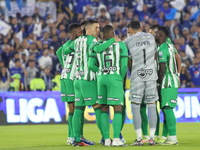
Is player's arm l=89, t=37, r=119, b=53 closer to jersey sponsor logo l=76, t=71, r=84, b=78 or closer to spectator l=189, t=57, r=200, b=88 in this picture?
jersey sponsor logo l=76, t=71, r=84, b=78

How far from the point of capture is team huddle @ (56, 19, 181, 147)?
291 inches

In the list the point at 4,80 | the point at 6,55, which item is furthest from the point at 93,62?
the point at 6,55

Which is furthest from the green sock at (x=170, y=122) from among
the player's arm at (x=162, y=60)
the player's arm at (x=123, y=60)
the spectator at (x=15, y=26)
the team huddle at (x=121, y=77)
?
the spectator at (x=15, y=26)

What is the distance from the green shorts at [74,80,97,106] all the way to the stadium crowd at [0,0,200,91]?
7.39m

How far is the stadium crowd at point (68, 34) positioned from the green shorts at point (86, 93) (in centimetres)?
739

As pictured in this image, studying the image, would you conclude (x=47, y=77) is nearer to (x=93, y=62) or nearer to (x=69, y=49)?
(x=69, y=49)

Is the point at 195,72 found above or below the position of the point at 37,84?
above

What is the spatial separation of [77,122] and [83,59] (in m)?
1.26

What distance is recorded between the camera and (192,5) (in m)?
21.0

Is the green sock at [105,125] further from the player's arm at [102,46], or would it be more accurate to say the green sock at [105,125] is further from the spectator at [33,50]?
the spectator at [33,50]

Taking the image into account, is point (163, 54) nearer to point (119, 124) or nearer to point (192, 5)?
point (119, 124)

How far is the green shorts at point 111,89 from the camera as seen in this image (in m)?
7.35

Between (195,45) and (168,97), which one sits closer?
(168,97)

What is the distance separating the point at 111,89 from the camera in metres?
7.37
